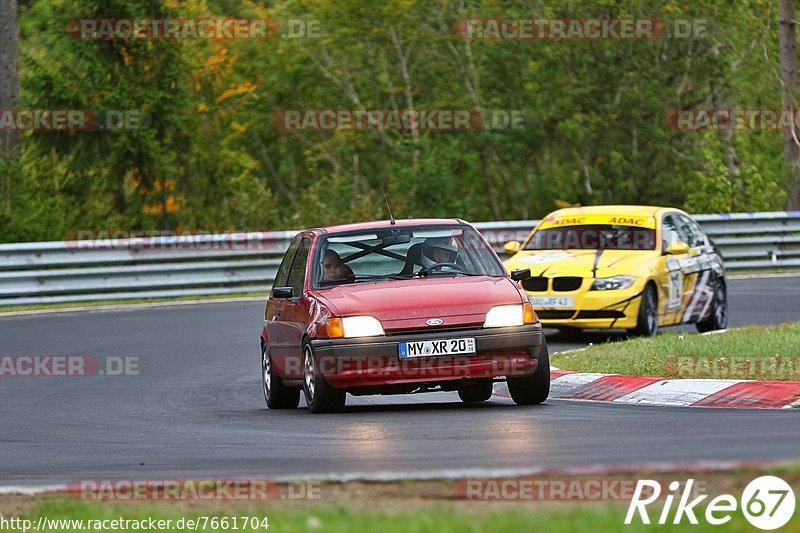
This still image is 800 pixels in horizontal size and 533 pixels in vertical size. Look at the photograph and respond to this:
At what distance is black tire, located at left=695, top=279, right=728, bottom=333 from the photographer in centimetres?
1962

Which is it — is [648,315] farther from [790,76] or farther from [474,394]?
[790,76]

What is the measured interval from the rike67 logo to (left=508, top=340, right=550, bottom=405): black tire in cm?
533

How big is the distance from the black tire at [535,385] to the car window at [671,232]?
680cm

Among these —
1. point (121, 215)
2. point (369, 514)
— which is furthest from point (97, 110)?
point (369, 514)

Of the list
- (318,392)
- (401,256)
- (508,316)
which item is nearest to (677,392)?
(508,316)

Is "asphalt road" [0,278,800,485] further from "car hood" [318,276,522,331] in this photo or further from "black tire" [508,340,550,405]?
"car hood" [318,276,522,331]

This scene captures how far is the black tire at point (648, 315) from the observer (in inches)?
713

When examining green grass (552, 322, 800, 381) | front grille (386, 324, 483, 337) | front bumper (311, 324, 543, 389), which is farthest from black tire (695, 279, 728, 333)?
front grille (386, 324, 483, 337)

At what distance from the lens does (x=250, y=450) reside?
32.4 ft

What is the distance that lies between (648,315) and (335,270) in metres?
6.05

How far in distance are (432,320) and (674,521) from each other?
5811 mm

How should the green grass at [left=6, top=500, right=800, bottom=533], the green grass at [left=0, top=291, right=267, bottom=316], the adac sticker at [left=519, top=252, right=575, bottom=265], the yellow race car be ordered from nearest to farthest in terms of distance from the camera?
1. the green grass at [left=6, top=500, right=800, bottom=533]
2. the yellow race car
3. the adac sticker at [left=519, top=252, right=575, bottom=265]
4. the green grass at [left=0, top=291, right=267, bottom=316]

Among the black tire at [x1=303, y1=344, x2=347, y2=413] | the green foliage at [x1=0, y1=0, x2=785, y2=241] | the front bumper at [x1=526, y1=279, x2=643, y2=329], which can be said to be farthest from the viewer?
the green foliage at [x1=0, y1=0, x2=785, y2=241]

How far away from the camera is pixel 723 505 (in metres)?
6.46
